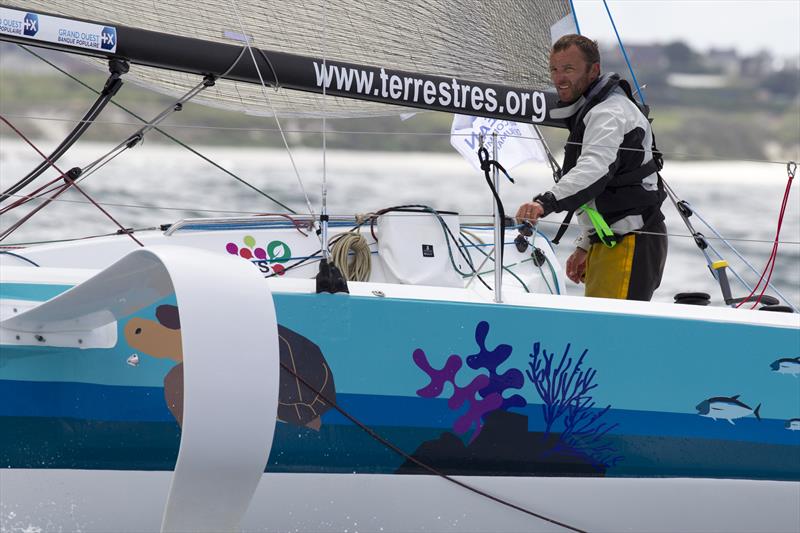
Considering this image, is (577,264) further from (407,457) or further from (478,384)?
(407,457)

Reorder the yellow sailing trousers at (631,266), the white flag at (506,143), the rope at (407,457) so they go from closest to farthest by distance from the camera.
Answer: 1. the rope at (407,457)
2. the yellow sailing trousers at (631,266)
3. the white flag at (506,143)

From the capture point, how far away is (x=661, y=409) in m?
3.02

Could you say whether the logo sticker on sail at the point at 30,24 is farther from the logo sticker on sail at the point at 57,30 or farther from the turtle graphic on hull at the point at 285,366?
the turtle graphic on hull at the point at 285,366

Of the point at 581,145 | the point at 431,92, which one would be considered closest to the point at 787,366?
the point at 581,145

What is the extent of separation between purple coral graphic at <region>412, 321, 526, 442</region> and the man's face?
825 mm

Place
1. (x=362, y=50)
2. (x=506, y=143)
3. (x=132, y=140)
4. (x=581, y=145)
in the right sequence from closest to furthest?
(x=581, y=145) < (x=132, y=140) < (x=362, y=50) < (x=506, y=143)

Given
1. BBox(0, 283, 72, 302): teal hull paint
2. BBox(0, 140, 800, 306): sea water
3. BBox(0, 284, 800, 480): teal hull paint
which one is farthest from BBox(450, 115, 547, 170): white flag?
BBox(0, 283, 72, 302): teal hull paint

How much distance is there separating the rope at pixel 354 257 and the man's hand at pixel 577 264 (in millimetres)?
610

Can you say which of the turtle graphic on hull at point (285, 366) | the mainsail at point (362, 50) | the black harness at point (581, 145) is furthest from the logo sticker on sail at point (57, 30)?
the black harness at point (581, 145)

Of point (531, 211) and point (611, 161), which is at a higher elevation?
point (611, 161)

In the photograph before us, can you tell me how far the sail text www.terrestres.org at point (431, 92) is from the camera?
3363 millimetres

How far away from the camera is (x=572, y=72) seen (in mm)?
3375

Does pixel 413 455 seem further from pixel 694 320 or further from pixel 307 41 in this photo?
pixel 307 41

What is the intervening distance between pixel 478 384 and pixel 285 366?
1.52 feet
